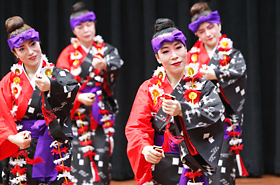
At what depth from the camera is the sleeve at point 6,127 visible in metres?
3.02

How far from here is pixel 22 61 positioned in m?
3.27

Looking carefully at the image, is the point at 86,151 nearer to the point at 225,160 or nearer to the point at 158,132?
the point at 225,160

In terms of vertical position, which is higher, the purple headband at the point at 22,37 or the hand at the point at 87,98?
the purple headband at the point at 22,37

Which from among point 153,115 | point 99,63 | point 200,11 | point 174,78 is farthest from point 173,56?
point 99,63

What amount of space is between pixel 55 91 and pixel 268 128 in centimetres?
330

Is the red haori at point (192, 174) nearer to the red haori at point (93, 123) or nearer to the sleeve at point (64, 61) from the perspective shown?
the red haori at point (93, 123)

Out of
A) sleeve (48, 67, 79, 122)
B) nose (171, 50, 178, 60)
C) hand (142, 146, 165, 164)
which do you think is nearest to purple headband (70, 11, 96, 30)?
sleeve (48, 67, 79, 122)

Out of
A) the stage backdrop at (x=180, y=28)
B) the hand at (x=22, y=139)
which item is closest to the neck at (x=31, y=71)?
the hand at (x=22, y=139)

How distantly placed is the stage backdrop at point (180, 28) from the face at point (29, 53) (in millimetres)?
2415

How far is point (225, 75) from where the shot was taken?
3746 mm

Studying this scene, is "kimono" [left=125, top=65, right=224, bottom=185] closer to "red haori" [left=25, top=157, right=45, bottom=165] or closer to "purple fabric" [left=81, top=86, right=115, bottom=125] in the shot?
"red haori" [left=25, top=157, right=45, bottom=165]

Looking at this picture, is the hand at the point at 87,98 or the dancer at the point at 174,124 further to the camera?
the hand at the point at 87,98

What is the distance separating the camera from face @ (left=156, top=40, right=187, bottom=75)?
281cm

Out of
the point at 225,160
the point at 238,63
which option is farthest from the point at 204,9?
the point at 225,160
